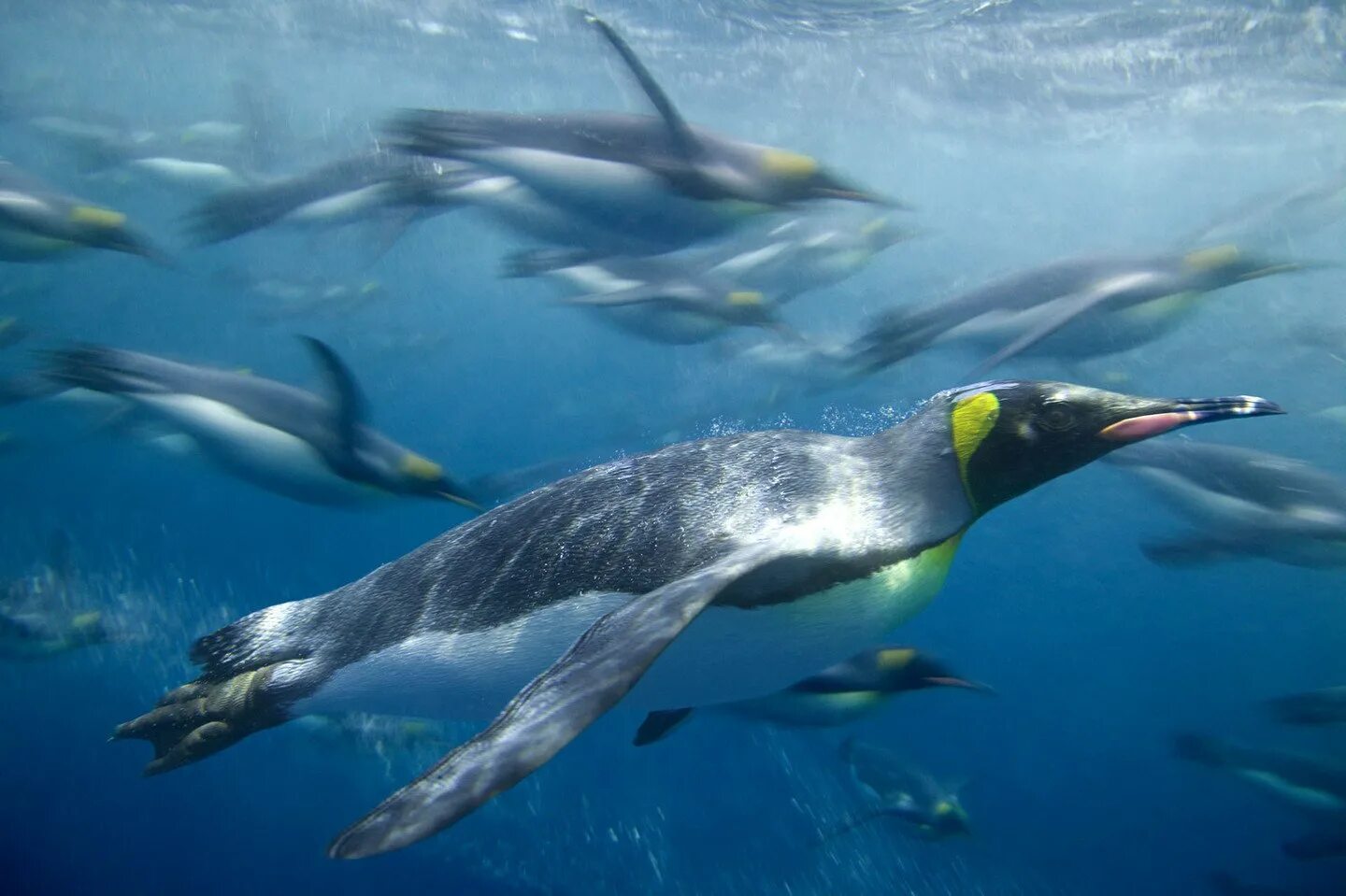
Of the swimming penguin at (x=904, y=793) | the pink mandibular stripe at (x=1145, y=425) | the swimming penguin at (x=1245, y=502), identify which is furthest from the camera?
the swimming penguin at (x=1245, y=502)

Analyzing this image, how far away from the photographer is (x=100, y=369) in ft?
12.7

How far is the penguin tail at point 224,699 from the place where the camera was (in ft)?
7.43

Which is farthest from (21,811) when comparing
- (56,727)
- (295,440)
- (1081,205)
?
(1081,205)

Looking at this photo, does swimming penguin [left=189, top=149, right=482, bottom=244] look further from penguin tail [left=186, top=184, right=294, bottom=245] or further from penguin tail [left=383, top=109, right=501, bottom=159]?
penguin tail [left=383, top=109, right=501, bottom=159]

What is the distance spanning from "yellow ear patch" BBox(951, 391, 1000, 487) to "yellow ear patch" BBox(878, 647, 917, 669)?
86.5 inches

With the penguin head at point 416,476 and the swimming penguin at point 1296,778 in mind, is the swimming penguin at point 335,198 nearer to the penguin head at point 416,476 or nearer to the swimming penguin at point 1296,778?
the penguin head at point 416,476

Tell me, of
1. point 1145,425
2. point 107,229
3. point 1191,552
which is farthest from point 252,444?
point 1191,552

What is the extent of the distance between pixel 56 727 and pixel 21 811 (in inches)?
45.3

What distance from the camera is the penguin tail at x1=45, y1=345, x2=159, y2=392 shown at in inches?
152

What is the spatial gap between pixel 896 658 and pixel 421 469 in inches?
99.1

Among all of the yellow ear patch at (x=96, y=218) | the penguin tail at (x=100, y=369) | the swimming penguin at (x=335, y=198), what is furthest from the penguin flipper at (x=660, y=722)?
the yellow ear patch at (x=96, y=218)

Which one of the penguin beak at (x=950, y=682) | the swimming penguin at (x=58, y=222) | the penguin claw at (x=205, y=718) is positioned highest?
the swimming penguin at (x=58, y=222)

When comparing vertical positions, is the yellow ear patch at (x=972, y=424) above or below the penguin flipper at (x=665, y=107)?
below

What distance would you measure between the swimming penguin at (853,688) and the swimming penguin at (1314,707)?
4.06 metres
